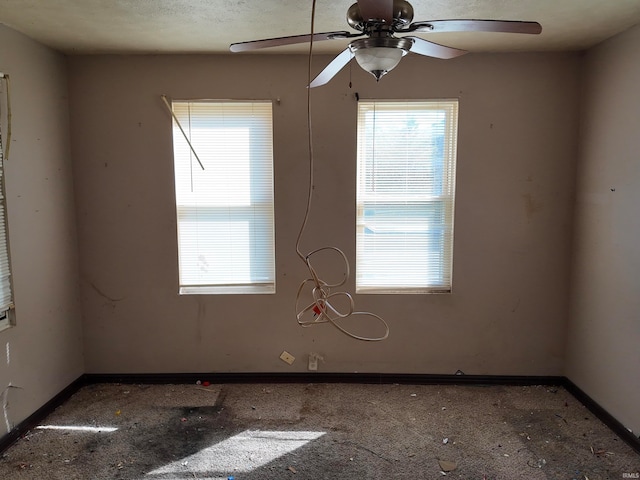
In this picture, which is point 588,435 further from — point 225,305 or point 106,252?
point 106,252

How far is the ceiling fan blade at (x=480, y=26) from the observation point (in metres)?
1.36

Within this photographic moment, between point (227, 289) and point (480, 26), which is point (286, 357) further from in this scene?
point (480, 26)

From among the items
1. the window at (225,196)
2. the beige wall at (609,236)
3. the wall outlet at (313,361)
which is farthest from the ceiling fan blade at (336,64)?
the wall outlet at (313,361)

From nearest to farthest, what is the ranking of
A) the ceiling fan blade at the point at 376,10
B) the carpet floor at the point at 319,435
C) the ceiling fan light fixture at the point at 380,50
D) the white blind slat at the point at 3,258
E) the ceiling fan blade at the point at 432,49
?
the ceiling fan blade at the point at 376,10
the ceiling fan light fixture at the point at 380,50
the ceiling fan blade at the point at 432,49
the carpet floor at the point at 319,435
the white blind slat at the point at 3,258

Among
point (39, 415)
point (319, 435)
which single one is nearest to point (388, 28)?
point (319, 435)

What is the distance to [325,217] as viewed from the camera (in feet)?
9.70

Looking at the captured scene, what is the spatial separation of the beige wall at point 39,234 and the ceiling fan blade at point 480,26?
7.57 ft

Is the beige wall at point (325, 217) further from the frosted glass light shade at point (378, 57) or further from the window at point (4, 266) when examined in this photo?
the frosted glass light shade at point (378, 57)

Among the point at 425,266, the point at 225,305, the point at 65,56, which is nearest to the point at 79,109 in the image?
the point at 65,56

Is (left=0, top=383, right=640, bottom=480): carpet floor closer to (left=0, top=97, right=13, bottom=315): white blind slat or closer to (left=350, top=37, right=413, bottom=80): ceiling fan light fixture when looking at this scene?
(left=0, top=97, right=13, bottom=315): white blind slat

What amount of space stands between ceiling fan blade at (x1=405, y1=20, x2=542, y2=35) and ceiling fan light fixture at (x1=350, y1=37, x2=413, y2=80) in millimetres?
62

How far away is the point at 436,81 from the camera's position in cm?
285

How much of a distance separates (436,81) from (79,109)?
2477 mm

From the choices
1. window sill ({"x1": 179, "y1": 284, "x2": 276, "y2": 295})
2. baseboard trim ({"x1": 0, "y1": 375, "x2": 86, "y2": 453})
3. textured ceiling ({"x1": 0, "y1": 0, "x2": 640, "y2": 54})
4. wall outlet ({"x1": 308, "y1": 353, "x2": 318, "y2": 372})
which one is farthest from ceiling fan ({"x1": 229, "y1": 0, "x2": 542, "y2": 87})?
baseboard trim ({"x1": 0, "y1": 375, "x2": 86, "y2": 453})
